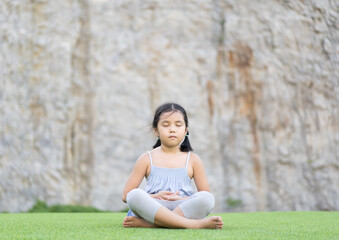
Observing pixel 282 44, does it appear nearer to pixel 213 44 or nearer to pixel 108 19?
pixel 213 44

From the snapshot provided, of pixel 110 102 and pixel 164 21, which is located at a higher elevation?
pixel 164 21

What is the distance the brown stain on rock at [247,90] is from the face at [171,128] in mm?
5209

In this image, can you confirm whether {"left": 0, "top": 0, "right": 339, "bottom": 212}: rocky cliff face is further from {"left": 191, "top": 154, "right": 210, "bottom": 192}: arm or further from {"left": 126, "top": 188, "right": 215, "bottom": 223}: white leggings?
{"left": 126, "top": 188, "right": 215, "bottom": 223}: white leggings

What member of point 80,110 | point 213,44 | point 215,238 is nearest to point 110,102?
point 80,110

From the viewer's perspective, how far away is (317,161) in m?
7.70

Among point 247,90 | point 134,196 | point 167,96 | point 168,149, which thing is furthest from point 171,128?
point 247,90

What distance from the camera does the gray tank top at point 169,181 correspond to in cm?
268

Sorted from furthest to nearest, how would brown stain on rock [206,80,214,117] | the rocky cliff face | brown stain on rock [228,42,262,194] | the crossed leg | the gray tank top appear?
brown stain on rock [206,80,214,117], brown stain on rock [228,42,262,194], the rocky cliff face, the gray tank top, the crossed leg

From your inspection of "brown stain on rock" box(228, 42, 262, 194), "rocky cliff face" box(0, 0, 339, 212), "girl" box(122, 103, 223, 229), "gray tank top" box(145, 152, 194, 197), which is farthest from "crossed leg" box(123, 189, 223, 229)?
"brown stain on rock" box(228, 42, 262, 194)

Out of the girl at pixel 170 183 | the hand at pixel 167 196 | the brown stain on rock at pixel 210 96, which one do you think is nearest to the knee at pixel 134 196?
the girl at pixel 170 183

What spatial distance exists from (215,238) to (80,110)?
6.01 m

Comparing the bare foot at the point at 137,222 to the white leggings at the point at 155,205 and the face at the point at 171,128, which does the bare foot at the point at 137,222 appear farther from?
the face at the point at 171,128

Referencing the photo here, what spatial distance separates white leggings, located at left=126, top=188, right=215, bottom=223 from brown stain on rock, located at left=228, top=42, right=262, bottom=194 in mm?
5393

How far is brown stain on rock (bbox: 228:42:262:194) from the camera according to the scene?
→ 7758 millimetres
